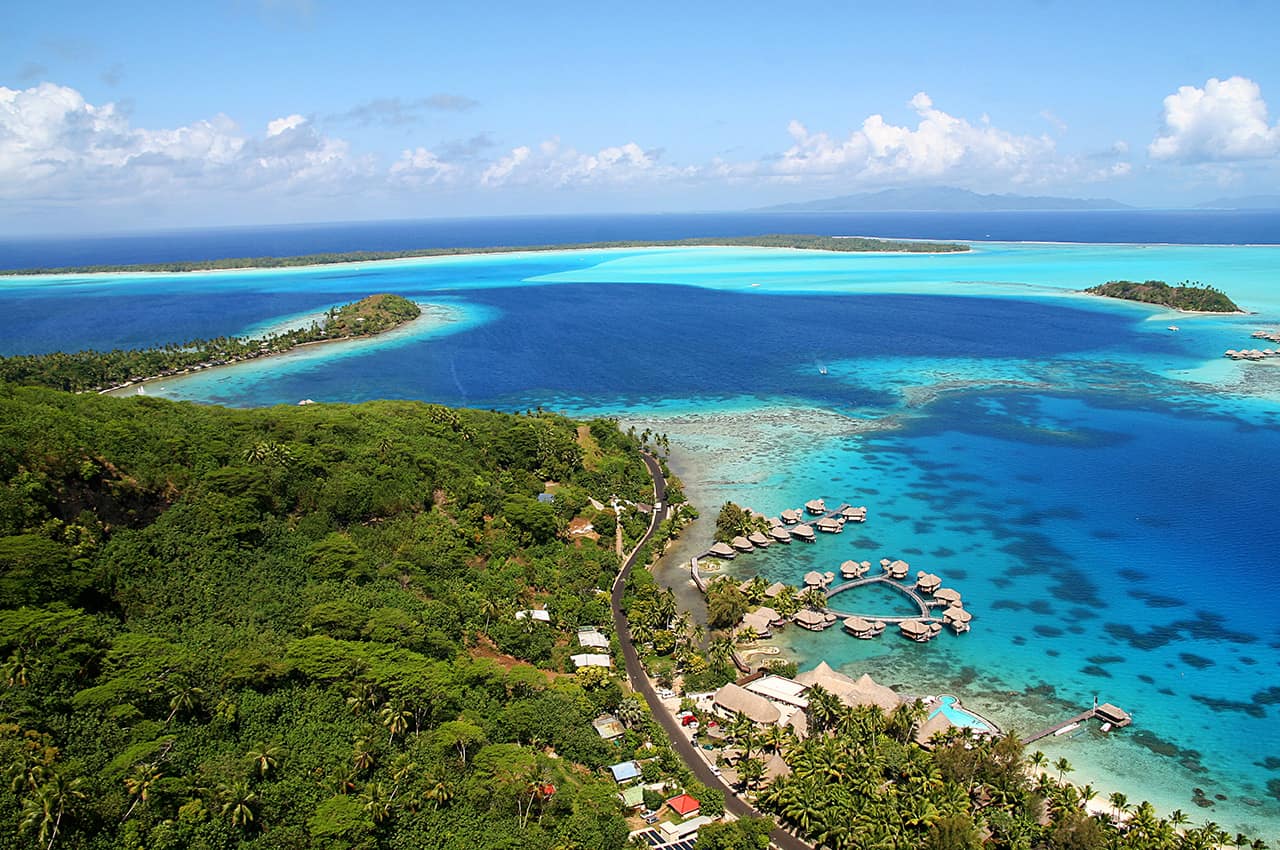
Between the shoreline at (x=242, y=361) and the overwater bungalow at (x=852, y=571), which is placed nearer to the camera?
the overwater bungalow at (x=852, y=571)

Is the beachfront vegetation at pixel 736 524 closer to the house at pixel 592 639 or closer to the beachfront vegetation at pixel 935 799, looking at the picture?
the house at pixel 592 639

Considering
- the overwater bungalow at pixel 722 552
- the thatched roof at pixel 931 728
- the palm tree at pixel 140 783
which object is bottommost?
the thatched roof at pixel 931 728

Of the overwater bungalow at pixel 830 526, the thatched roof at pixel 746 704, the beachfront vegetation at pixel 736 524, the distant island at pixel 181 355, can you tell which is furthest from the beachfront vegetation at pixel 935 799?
the distant island at pixel 181 355

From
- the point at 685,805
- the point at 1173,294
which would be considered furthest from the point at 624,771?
the point at 1173,294

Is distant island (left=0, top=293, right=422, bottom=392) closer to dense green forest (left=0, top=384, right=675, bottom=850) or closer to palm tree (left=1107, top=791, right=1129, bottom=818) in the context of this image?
dense green forest (left=0, top=384, right=675, bottom=850)

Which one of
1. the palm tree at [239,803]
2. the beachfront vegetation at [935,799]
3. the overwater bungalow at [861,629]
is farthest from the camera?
the overwater bungalow at [861,629]

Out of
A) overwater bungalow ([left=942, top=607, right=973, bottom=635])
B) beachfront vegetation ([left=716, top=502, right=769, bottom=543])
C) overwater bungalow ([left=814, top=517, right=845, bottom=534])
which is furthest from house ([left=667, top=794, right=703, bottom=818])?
overwater bungalow ([left=814, top=517, right=845, bottom=534])
